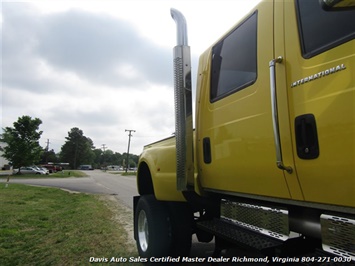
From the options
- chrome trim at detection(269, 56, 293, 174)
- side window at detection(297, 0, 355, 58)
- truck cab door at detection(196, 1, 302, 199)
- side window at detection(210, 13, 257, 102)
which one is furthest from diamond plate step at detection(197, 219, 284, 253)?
side window at detection(297, 0, 355, 58)

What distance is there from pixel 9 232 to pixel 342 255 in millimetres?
6806

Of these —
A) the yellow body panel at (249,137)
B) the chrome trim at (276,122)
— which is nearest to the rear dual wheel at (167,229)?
the yellow body panel at (249,137)

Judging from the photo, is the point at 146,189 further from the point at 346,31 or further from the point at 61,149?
the point at 61,149

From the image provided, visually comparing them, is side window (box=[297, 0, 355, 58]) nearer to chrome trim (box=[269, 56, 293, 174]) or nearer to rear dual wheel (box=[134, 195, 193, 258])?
chrome trim (box=[269, 56, 293, 174])

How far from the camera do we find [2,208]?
10.3 metres

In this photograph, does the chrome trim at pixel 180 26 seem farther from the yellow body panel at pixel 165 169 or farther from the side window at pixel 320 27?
the side window at pixel 320 27

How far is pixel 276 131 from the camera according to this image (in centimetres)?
217

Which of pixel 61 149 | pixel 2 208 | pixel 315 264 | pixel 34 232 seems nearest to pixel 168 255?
pixel 315 264

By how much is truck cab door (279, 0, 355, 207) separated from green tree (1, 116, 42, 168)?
1760 inches

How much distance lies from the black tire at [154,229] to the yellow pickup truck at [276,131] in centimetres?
55

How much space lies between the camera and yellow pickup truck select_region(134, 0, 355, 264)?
1.78 metres

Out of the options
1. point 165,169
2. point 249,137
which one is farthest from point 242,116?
point 165,169

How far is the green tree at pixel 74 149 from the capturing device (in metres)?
113

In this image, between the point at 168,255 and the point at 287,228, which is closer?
the point at 287,228
